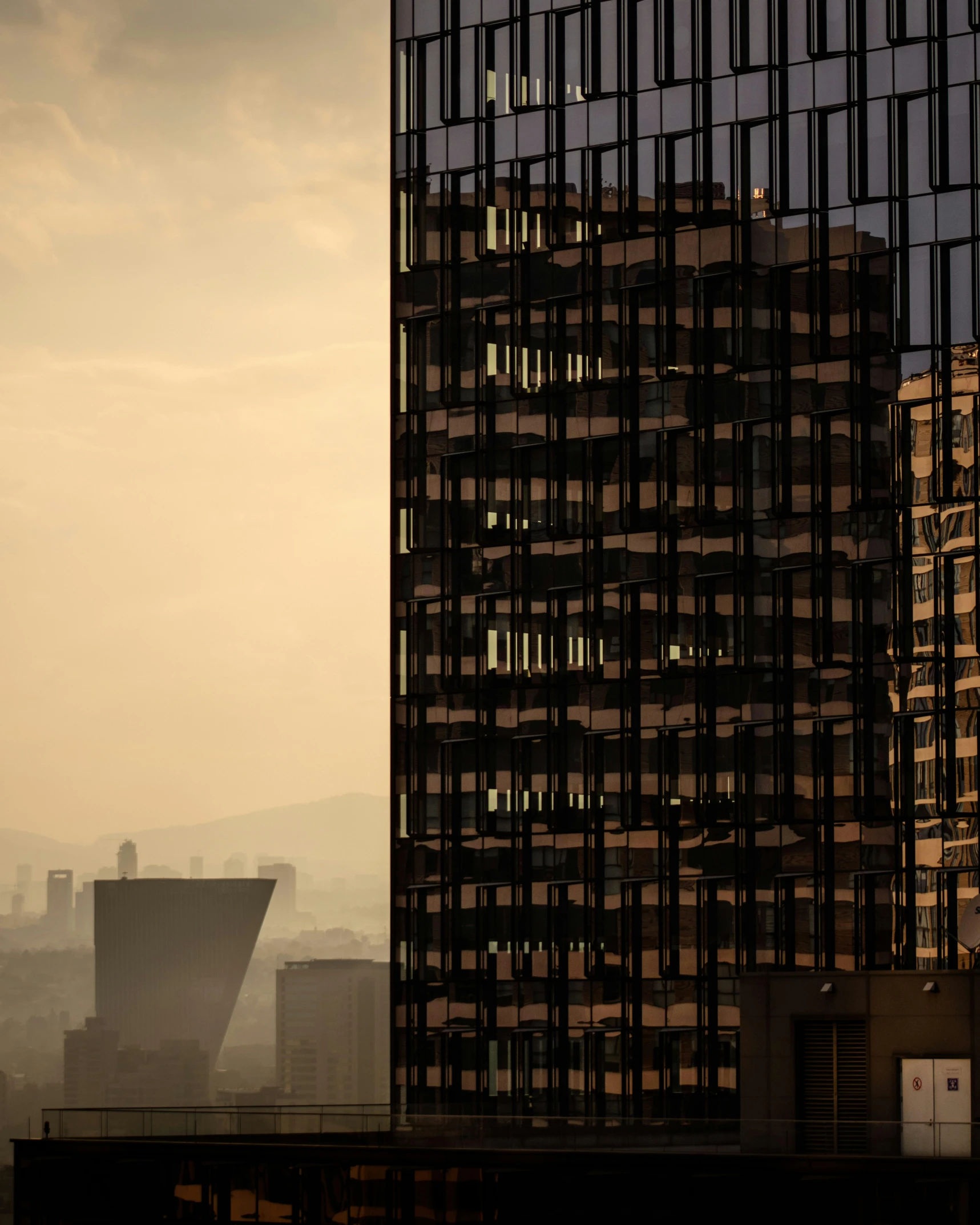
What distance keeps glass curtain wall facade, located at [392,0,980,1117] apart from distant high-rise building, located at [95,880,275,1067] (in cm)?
6451

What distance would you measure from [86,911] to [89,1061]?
2073cm

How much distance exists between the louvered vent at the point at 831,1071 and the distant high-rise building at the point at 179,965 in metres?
89.5

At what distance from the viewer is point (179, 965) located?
156375 millimetres

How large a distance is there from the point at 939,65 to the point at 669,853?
30721 millimetres

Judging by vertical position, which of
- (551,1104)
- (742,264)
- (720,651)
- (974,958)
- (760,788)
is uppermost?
(742,264)

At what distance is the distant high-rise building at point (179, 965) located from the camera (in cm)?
16162

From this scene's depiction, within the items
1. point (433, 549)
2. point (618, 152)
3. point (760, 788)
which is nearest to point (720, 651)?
point (760, 788)

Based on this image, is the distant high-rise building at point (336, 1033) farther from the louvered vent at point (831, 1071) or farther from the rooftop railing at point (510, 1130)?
the louvered vent at point (831, 1071)

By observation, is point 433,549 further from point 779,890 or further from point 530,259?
point 779,890

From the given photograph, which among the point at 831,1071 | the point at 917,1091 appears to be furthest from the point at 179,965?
the point at 917,1091

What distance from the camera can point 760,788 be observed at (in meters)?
84.5

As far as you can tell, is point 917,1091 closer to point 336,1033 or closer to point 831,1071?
point 831,1071

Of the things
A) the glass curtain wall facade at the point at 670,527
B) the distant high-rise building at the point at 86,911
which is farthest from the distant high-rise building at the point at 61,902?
the glass curtain wall facade at the point at 670,527

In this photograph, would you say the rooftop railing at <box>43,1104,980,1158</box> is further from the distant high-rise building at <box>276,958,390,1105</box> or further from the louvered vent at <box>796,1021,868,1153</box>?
the distant high-rise building at <box>276,958,390,1105</box>
